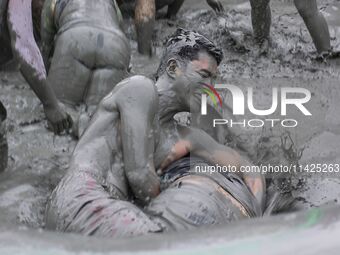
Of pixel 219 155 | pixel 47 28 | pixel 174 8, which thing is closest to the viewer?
pixel 219 155

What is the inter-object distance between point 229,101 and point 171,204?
67.7 inches

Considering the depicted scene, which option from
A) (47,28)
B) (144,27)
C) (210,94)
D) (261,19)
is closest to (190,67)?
(210,94)

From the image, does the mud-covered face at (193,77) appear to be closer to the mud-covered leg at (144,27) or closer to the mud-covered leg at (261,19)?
the mud-covered leg at (144,27)

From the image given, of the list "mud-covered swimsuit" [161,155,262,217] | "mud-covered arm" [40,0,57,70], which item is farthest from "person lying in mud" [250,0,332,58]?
"mud-covered swimsuit" [161,155,262,217]

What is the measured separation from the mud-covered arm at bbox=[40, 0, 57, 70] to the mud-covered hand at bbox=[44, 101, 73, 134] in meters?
0.55

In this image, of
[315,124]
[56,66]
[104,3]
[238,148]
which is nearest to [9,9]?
[56,66]

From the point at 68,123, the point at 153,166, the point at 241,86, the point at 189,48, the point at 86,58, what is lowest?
the point at 241,86

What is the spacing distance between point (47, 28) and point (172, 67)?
1452 mm

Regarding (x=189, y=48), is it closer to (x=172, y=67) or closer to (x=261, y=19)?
(x=172, y=67)

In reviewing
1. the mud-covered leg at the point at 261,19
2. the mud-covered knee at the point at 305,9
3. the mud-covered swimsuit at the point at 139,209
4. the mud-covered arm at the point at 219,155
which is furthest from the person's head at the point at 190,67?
the mud-covered leg at the point at 261,19

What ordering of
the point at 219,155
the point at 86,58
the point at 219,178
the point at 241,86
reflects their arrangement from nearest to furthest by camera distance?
the point at 219,178 → the point at 219,155 → the point at 86,58 → the point at 241,86

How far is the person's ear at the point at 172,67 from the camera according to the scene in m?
2.87

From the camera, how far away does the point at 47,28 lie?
4.07 meters

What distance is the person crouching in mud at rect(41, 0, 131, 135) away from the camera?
3777 mm
